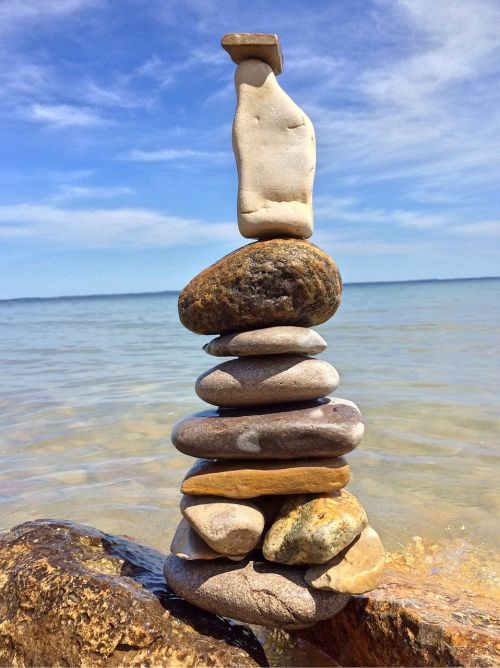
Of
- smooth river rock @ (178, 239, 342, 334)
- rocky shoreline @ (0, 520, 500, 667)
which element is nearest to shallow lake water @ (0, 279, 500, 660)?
rocky shoreline @ (0, 520, 500, 667)

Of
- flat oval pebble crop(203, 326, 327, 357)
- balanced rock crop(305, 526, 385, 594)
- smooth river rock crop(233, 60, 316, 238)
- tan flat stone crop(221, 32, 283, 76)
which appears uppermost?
tan flat stone crop(221, 32, 283, 76)

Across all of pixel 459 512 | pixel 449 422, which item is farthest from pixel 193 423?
pixel 449 422

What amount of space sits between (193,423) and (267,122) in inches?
83.1

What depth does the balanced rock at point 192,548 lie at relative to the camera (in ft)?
13.1

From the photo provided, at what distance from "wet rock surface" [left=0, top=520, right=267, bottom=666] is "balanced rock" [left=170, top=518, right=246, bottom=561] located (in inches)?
12.0

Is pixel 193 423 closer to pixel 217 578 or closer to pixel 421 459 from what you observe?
pixel 217 578

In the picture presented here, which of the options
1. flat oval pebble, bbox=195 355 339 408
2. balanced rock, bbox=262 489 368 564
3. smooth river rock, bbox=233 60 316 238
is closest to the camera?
balanced rock, bbox=262 489 368 564

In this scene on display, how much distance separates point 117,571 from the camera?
425cm

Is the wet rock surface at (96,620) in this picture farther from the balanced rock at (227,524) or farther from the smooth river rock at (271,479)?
the smooth river rock at (271,479)

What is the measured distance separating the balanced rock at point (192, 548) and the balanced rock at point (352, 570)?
1.71 feet

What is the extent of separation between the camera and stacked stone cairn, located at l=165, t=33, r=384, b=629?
387 centimetres

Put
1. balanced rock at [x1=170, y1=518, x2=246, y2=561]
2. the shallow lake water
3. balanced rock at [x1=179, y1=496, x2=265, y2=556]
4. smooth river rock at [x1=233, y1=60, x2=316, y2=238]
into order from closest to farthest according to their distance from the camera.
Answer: balanced rock at [x1=179, y1=496, x2=265, y2=556] → balanced rock at [x1=170, y1=518, x2=246, y2=561] → smooth river rock at [x1=233, y1=60, x2=316, y2=238] → the shallow lake water

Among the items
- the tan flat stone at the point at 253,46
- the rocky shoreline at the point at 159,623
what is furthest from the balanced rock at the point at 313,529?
the tan flat stone at the point at 253,46

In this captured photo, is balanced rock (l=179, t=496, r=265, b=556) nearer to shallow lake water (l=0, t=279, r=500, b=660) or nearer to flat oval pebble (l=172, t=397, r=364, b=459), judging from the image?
flat oval pebble (l=172, t=397, r=364, b=459)
